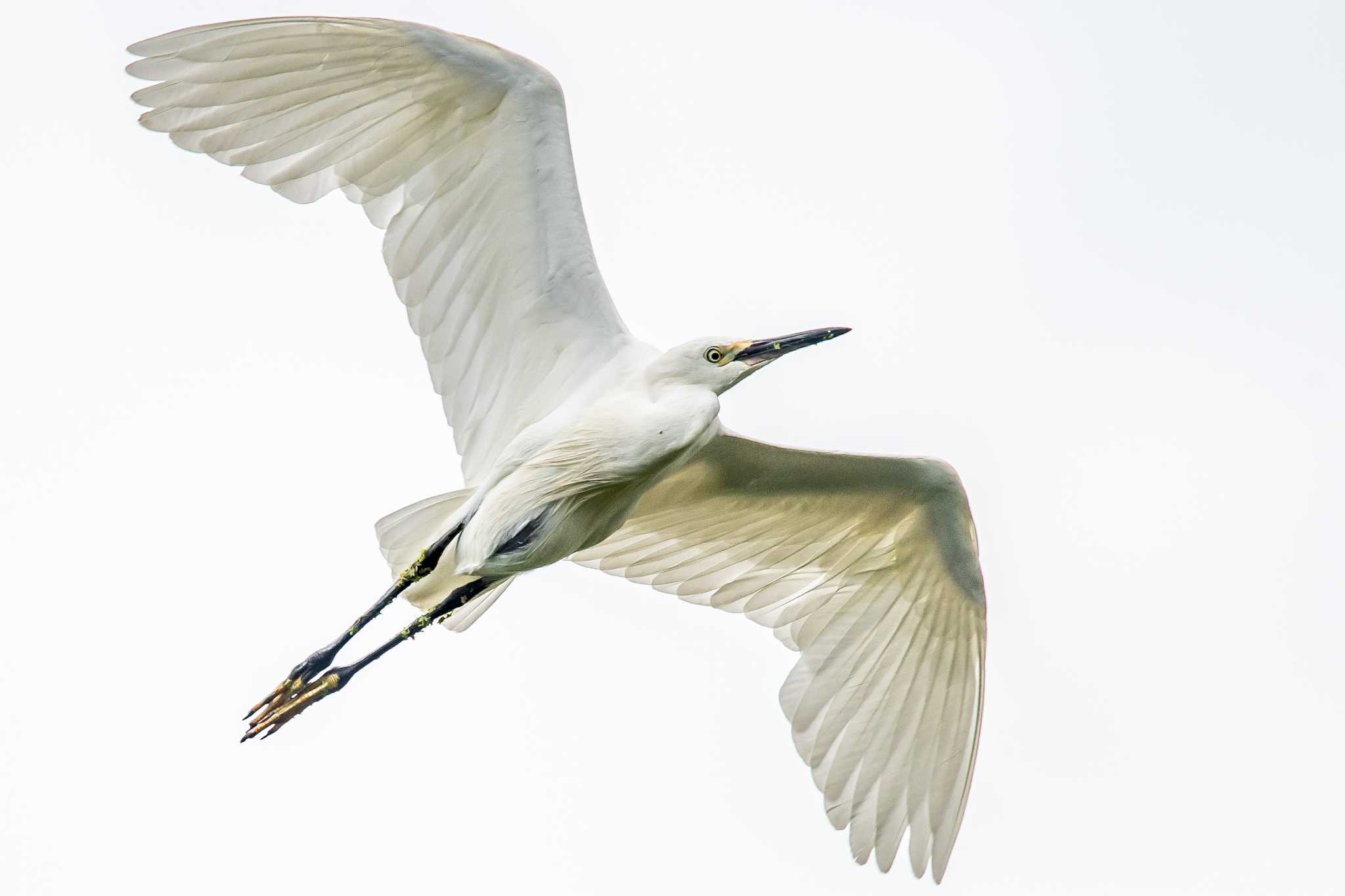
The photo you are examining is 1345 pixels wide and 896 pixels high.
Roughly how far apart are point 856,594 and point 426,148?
10.6ft

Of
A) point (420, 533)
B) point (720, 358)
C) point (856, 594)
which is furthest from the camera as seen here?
point (856, 594)

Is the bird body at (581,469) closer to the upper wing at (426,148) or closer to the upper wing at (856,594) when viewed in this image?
the upper wing at (426,148)

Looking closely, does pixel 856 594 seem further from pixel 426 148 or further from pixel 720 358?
pixel 426 148

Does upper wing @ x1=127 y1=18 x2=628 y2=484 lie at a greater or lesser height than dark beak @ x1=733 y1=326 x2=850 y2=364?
greater

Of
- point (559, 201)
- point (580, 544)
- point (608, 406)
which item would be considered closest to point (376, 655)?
point (580, 544)

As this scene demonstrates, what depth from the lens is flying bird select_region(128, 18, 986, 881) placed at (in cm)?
814

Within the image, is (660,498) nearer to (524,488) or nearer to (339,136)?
(524,488)

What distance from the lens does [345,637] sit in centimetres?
885

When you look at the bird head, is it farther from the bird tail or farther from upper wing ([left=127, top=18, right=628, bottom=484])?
the bird tail

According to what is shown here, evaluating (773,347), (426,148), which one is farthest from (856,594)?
(426,148)

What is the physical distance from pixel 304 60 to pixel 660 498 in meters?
2.75

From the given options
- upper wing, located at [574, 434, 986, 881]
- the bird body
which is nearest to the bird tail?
the bird body

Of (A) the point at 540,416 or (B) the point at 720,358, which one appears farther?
(A) the point at 540,416

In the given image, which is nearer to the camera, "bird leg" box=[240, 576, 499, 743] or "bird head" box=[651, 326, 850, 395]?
"bird head" box=[651, 326, 850, 395]
